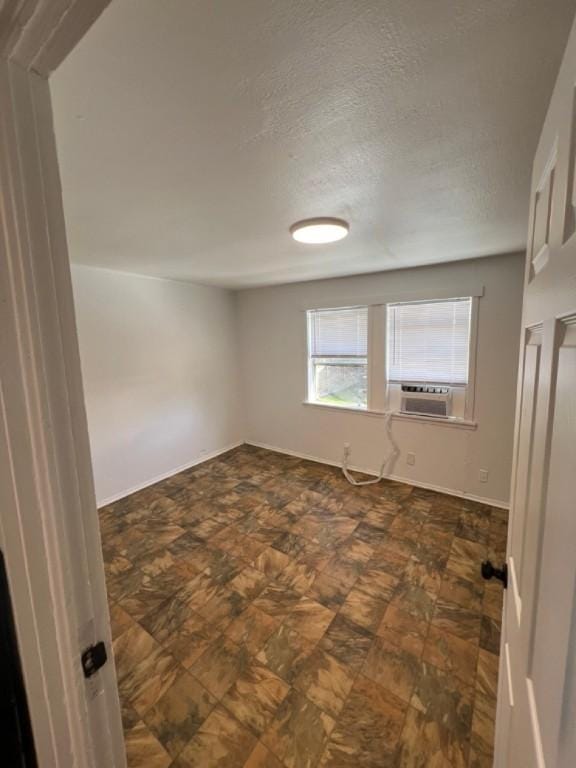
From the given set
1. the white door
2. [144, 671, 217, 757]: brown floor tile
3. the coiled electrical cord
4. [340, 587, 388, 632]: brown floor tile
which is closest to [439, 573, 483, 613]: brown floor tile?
[340, 587, 388, 632]: brown floor tile

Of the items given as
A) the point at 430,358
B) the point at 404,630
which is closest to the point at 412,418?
the point at 430,358

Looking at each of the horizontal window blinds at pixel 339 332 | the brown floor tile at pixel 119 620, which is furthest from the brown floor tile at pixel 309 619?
the horizontal window blinds at pixel 339 332

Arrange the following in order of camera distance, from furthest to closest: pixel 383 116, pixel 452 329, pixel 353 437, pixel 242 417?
pixel 242 417 < pixel 353 437 < pixel 452 329 < pixel 383 116

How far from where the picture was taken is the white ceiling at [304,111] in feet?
2.39

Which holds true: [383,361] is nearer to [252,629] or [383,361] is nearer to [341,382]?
[341,382]

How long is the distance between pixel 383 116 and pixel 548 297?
87 centimetres

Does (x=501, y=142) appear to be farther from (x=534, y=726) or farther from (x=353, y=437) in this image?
(x=353, y=437)

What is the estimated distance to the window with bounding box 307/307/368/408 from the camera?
3.59 metres

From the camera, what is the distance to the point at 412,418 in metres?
3.32

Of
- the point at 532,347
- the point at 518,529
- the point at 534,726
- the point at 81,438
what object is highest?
the point at 532,347

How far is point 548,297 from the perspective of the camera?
0.58 metres

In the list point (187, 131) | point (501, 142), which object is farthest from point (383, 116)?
point (187, 131)

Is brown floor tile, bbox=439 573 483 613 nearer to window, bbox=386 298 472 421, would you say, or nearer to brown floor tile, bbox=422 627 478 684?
brown floor tile, bbox=422 627 478 684

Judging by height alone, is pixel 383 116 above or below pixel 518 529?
above
